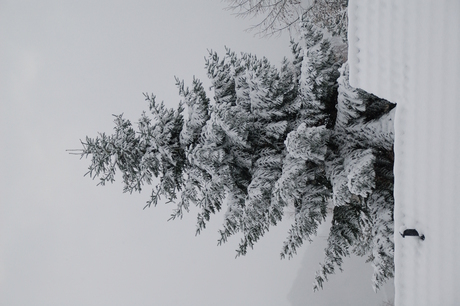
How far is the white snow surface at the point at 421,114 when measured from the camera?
4074 mm

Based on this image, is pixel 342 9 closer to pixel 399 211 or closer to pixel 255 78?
pixel 255 78

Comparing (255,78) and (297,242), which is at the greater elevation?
(255,78)

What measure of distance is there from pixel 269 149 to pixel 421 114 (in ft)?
8.21

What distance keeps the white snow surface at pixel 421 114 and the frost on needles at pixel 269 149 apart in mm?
1026

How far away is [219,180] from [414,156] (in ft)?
9.24

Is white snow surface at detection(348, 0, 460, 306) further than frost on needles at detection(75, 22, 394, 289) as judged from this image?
No

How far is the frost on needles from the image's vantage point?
221 inches

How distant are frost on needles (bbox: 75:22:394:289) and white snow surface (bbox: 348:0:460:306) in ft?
3.37

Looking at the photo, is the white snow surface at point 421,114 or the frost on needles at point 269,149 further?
the frost on needles at point 269,149

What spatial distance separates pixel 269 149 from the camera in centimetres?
615

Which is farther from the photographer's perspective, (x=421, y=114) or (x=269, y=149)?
(x=269, y=149)

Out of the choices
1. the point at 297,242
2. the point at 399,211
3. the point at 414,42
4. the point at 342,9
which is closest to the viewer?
the point at 414,42

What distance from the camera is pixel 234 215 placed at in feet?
20.5

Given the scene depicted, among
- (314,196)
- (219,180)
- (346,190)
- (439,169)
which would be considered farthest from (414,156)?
(219,180)
